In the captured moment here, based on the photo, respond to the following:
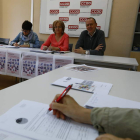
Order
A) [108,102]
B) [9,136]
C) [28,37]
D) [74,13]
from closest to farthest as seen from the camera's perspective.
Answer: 1. [9,136]
2. [108,102]
3. [28,37]
4. [74,13]

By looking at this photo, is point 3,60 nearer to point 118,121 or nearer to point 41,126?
point 41,126

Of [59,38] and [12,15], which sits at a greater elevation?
[12,15]

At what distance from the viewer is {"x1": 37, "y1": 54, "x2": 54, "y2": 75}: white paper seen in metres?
1.95

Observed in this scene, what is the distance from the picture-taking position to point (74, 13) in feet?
11.7

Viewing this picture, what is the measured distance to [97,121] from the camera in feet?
1.40

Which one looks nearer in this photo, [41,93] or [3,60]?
[41,93]

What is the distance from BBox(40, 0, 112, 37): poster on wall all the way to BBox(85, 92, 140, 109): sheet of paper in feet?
9.90

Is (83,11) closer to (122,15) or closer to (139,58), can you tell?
(122,15)

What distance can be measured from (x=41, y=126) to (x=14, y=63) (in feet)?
6.29

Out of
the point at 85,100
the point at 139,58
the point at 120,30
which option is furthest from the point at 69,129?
the point at 120,30

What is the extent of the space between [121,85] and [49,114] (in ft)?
1.83

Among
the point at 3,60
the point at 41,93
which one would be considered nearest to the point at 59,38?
the point at 3,60

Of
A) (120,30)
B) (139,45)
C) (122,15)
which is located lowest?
(139,45)

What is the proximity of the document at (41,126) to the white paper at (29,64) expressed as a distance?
1574mm
